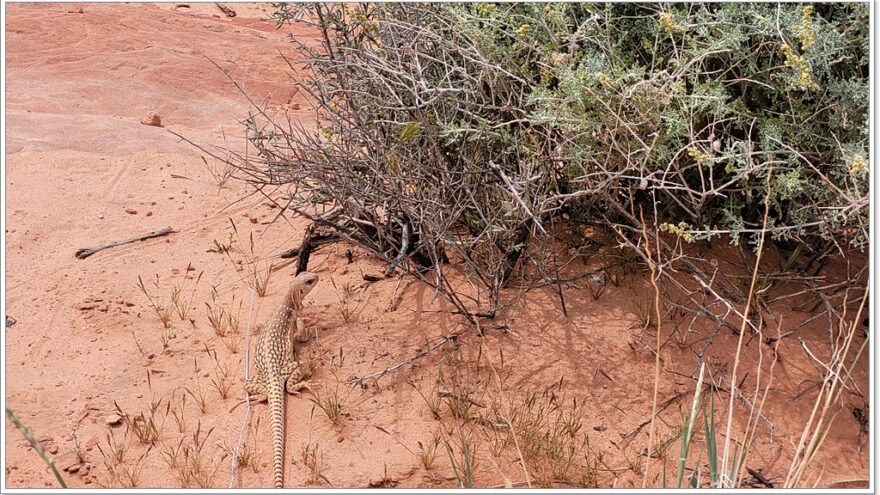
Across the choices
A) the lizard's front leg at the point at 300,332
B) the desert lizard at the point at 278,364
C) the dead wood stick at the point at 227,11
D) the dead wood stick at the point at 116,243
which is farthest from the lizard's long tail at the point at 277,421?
the dead wood stick at the point at 227,11

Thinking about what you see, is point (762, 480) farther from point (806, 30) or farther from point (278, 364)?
point (278, 364)

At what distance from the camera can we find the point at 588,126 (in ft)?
12.6

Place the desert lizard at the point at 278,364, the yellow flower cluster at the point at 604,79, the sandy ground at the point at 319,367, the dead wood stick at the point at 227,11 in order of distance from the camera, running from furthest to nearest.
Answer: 1. the dead wood stick at the point at 227,11
2. the desert lizard at the point at 278,364
3. the sandy ground at the point at 319,367
4. the yellow flower cluster at the point at 604,79

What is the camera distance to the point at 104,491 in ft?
11.5

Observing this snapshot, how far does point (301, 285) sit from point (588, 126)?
5.29 feet

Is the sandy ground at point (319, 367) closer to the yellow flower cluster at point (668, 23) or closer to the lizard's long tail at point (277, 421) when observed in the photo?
the lizard's long tail at point (277, 421)

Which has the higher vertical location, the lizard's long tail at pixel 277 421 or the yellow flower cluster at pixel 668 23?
the yellow flower cluster at pixel 668 23

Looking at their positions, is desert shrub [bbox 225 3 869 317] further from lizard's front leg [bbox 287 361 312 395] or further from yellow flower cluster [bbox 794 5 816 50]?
lizard's front leg [bbox 287 361 312 395]

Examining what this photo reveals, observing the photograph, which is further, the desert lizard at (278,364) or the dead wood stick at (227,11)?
the dead wood stick at (227,11)

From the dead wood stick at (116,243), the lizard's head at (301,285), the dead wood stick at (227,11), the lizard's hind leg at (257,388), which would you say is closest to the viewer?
the lizard's hind leg at (257,388)

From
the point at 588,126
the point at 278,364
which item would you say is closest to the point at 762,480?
the point at 588,126

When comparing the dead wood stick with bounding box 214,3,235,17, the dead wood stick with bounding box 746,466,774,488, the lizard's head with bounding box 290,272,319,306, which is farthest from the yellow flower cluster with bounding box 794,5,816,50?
the dead wood stick with bounding box 214,3,235,17

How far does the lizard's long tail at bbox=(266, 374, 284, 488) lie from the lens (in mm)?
3610

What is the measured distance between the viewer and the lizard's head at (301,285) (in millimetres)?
4477
